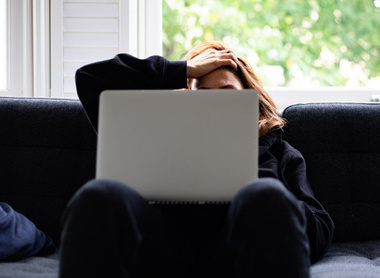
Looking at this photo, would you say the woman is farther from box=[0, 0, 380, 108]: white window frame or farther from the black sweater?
box=[0, 0, 380, 108]: white window frame

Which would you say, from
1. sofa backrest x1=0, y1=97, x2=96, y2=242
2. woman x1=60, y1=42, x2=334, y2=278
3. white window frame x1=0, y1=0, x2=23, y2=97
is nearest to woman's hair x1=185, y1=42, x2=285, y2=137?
woman x1=60, y1=42, x2=334, y2=278

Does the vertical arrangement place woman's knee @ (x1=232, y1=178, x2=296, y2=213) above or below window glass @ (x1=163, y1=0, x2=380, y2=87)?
below

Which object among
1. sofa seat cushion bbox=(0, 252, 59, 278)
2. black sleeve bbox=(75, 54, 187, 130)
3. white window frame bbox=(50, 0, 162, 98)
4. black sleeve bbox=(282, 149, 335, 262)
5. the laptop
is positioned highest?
white window frame bbox=(50, 0, 162, 98)

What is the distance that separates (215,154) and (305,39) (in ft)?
6.18

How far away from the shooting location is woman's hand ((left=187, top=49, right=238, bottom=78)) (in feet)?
4.99

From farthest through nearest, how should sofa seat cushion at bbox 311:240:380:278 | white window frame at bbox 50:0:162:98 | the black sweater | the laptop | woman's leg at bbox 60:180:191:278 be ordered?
white window frame at bbox 50:0:162:98, the black sweater, sofa seat cushion at bbox 311:240:380:278, the laptop, woman's leg at bbox 60:180:191:278

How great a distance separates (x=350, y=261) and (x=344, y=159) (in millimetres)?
401

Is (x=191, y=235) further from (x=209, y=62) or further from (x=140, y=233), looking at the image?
(x=209, y=62)

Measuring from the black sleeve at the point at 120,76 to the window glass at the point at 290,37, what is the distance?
1.17 m

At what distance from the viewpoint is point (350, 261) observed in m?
1.40

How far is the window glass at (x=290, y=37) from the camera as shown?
2689 mm

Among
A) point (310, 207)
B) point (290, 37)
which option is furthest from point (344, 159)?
point (290, 37)

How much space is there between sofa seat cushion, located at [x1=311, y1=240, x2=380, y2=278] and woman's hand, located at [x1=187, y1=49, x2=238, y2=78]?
2.13 feet

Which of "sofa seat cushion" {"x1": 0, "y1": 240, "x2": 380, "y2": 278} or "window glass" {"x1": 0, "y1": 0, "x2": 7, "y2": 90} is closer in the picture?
"sofa seat cushion" {"x1": 0, "y1": 240, "x2": 380, "y2": 278}
